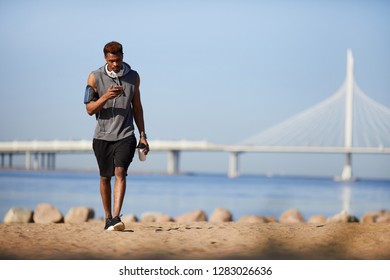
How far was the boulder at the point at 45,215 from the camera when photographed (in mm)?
7012

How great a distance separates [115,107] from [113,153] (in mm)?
210

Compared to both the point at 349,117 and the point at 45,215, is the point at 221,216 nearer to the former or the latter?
the point at 45,215

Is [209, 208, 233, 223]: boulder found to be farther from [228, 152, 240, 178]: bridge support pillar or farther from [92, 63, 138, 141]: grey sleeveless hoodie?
[228, 152, 240, 178]: bridge support pillar

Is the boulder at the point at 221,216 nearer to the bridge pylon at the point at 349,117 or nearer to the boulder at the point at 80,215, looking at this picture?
the boulder at the point at 80,215

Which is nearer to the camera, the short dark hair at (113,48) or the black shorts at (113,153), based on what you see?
the short dark hair at (113,48)

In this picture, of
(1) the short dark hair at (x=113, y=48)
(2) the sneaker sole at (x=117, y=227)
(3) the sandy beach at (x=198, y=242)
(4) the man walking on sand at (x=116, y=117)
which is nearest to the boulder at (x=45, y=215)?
(3) the sandy beach at (x=198, y=242)

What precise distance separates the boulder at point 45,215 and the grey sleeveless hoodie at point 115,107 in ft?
11.7

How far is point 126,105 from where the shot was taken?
357 centimetres

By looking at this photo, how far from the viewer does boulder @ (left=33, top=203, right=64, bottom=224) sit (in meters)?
7.01

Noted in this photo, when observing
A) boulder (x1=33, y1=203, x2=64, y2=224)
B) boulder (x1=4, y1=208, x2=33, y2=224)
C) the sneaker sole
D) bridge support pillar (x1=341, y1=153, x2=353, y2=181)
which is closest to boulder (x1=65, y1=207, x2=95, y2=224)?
boulder (x1=33, y1=203, x2=64, y2=224)

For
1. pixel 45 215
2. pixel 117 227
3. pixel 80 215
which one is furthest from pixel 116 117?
pixel 80 215

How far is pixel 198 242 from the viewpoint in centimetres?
353
